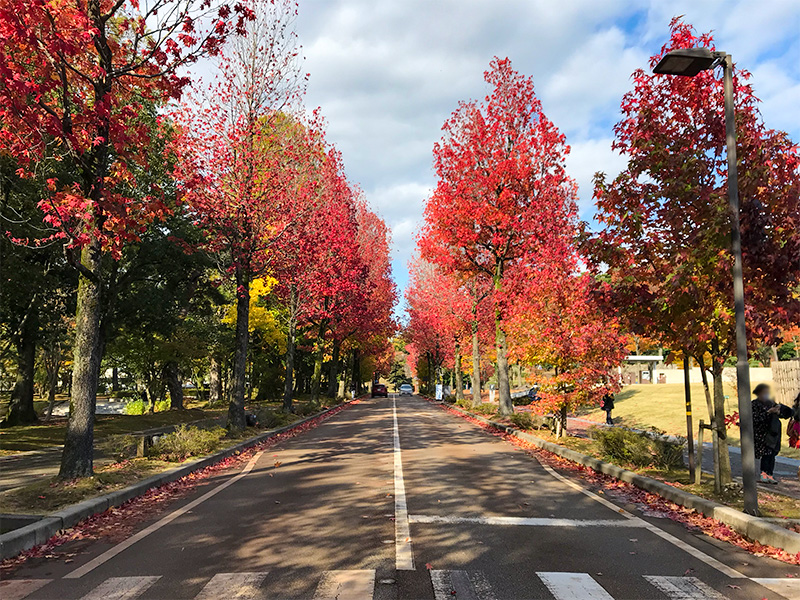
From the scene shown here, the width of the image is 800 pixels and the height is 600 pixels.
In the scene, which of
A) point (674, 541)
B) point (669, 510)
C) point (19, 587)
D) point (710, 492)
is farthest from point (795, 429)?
point (19, 587)

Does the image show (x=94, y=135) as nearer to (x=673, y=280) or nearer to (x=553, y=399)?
(x=673, y=280)

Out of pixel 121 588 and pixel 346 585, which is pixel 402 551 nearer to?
pixel 346 585

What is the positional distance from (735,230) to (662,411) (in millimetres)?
20963

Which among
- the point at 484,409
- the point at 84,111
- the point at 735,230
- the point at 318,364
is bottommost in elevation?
the point at 484,409

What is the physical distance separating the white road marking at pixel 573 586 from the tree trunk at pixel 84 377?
752 cm

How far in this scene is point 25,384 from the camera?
22.5 metres

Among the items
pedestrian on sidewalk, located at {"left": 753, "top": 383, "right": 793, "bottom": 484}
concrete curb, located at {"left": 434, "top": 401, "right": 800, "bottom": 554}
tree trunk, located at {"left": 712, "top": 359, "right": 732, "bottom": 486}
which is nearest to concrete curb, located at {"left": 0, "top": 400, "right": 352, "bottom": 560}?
concrete curb, located at {"left": 434, "top": 401, "right": 800, "bottom": 554}

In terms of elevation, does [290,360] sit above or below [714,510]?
above

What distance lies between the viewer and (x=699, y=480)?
902cm

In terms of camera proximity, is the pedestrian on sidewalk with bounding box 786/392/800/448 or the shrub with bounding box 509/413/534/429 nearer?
the pedestrian on sidewalk with bounding box 786/392/800/448

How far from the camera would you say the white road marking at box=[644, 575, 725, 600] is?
459 centimetres

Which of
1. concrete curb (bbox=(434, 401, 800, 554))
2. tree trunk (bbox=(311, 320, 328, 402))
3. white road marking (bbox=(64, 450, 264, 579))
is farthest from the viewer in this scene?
tree trunk (bbox=(311, 320, 328, 402))

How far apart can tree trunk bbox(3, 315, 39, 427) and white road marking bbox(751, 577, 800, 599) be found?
930 inches

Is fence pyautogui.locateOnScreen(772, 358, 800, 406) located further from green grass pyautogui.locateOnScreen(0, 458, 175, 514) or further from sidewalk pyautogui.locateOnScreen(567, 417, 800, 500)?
green grass pyautogui.locateOnScreen(0, 458, 175, 514)
